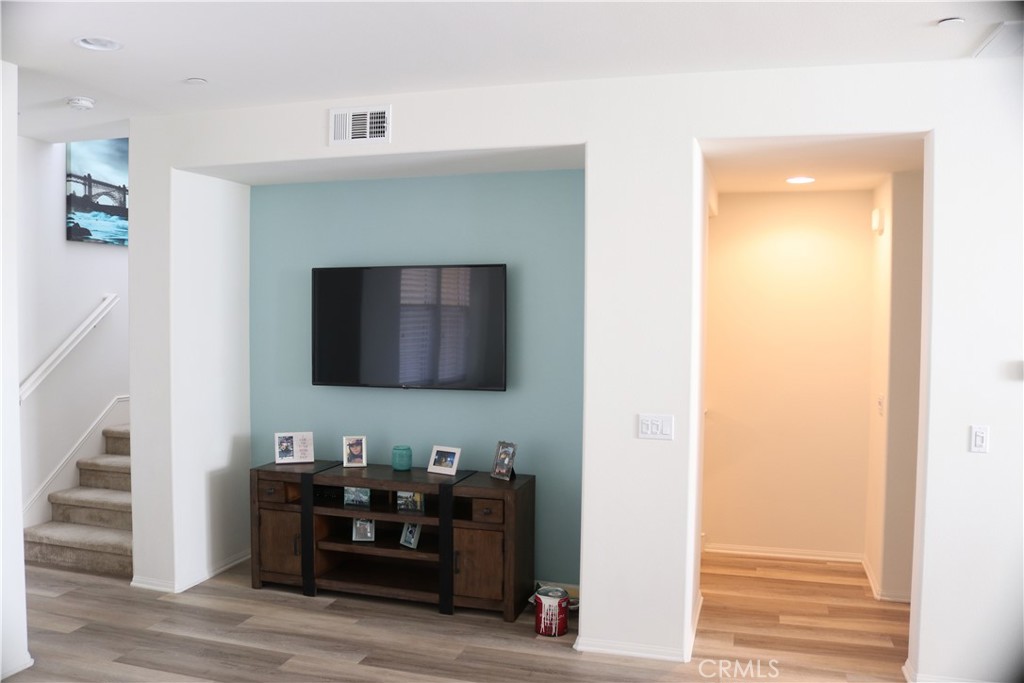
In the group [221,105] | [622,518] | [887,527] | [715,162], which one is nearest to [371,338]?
[221,105]

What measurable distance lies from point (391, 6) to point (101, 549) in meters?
3.56

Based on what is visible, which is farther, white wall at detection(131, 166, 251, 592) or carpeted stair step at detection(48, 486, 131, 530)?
carpeted stair step at detection(48, 486, 131, 530)

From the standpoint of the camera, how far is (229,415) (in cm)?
478

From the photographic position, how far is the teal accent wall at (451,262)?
434 centimetres

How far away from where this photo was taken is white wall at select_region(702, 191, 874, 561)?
4.93m

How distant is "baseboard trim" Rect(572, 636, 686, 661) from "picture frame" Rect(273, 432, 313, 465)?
1.83 metres

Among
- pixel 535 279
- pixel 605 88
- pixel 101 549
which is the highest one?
pixel 605 88

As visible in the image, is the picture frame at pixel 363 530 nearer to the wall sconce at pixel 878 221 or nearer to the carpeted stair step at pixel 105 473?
the carpeted stair step at pixel 105 473

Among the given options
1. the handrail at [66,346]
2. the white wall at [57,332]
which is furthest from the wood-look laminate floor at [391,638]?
the handrail at [66,346]

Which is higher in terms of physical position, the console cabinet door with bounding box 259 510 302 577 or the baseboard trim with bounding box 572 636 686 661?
the console cabinet door with bounding box 259 510 302 577

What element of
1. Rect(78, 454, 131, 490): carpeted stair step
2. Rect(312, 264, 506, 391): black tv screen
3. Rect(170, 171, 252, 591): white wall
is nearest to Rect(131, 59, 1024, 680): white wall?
Rect(170, 171, 252, 591): white wall

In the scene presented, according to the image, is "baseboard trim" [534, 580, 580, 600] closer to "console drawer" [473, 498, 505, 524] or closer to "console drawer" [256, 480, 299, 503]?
"console drawer" [473, 498, 505, 524]

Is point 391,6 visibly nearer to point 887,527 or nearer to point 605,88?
point 605,88

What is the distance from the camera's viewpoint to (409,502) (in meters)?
4.17
